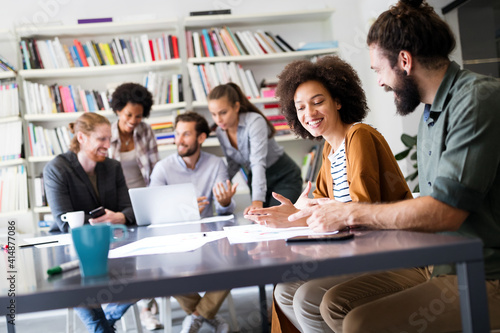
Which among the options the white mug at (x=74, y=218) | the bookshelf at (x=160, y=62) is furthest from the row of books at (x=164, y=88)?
the white mug at (x=74, y=218)

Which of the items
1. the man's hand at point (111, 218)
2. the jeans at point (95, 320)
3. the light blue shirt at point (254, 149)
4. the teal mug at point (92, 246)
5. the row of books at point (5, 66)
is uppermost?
the row of books at point (5, 66)

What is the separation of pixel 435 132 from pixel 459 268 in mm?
504

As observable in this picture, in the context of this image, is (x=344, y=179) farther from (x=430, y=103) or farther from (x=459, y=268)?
(x=459, y=268)

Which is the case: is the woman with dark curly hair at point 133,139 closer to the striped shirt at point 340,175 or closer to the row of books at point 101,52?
the row of books at point 101,52

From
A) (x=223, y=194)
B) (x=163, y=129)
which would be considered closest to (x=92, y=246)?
(x=223, y=194)

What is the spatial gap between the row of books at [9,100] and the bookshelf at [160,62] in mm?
62

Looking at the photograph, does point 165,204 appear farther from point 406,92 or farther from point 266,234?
point 406,92

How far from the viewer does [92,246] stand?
0.89m

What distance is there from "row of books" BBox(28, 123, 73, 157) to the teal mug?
312cm

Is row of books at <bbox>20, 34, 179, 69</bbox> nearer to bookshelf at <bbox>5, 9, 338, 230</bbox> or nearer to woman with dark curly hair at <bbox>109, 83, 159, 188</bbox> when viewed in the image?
bookshelf at <bbox>5, 9, 338, 230</bbox>

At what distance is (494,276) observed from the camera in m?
1.11

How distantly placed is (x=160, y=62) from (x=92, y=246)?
3.05 m

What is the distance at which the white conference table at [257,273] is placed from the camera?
2.62 ft

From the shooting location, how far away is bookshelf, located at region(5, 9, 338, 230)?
3.76 meters
